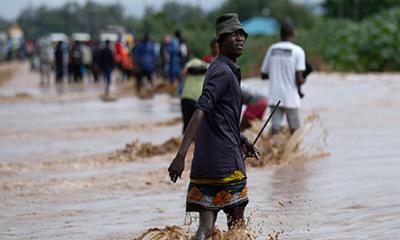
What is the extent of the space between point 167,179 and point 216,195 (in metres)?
4.90

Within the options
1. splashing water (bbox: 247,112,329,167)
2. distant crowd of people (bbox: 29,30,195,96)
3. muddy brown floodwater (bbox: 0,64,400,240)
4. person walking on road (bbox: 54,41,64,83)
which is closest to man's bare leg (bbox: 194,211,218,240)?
muddy brown floodwater (bbox: 0,64,400,240)

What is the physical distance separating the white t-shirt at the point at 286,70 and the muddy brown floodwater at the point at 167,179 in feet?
1.74

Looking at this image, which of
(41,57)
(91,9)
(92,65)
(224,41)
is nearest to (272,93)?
(224,41)

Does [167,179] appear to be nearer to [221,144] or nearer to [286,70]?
[286,70]

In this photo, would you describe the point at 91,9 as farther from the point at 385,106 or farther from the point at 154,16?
the point at 385,106

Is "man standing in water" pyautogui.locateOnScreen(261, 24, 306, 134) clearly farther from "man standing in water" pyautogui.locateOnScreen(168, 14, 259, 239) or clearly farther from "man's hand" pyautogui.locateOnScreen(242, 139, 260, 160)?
"man standing in water" pyautogui.locateOnScreen(168, 14, 259, 239)

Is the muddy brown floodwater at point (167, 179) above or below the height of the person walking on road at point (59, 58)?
above

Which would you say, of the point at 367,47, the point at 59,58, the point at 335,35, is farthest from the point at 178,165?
the point at 59,58

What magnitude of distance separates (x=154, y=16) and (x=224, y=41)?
60763mm

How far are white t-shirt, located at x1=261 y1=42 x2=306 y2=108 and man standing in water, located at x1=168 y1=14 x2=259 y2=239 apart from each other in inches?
218

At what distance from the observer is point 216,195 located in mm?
6426

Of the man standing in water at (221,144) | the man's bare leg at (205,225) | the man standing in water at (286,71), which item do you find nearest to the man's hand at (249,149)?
the man standing in water at (221,144)

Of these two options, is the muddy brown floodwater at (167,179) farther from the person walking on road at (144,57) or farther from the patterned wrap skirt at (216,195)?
the person walking on road at (144,57)

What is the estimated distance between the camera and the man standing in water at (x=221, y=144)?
20.9 ft
